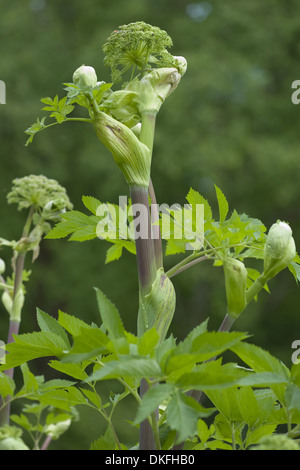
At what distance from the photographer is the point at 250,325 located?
767 cm

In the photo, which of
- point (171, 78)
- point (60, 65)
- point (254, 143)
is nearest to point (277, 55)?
point (254, 143)

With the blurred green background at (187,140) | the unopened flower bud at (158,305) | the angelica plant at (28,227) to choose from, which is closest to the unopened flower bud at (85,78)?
the unopened flower bud at (158,305)

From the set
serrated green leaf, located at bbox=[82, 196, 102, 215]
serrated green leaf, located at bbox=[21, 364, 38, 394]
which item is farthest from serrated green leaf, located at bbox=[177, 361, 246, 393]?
serrated green leaf, located at bbox=[82, 196, 102, 215]

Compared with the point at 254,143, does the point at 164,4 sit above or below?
above

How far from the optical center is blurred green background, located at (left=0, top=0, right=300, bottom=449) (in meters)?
7.32

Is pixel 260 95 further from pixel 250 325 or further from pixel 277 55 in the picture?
pixel 250 325

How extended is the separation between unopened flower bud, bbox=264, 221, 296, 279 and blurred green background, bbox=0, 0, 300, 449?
6.35 meters

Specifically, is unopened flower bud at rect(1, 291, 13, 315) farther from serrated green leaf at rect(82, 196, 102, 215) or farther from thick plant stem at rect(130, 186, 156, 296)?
thick plant stem at rect(130, 186, 156, 296)

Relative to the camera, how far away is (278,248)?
75 centimetres

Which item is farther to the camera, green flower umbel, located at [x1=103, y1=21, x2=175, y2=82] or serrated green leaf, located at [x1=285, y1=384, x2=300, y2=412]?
green flower umbel, located at [x1=103, y1=21, x2=175, y2=82]

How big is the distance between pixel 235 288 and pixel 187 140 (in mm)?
6703

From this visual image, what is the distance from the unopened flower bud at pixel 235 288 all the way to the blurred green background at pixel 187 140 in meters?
6.34

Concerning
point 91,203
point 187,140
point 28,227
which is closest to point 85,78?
point 91,203
